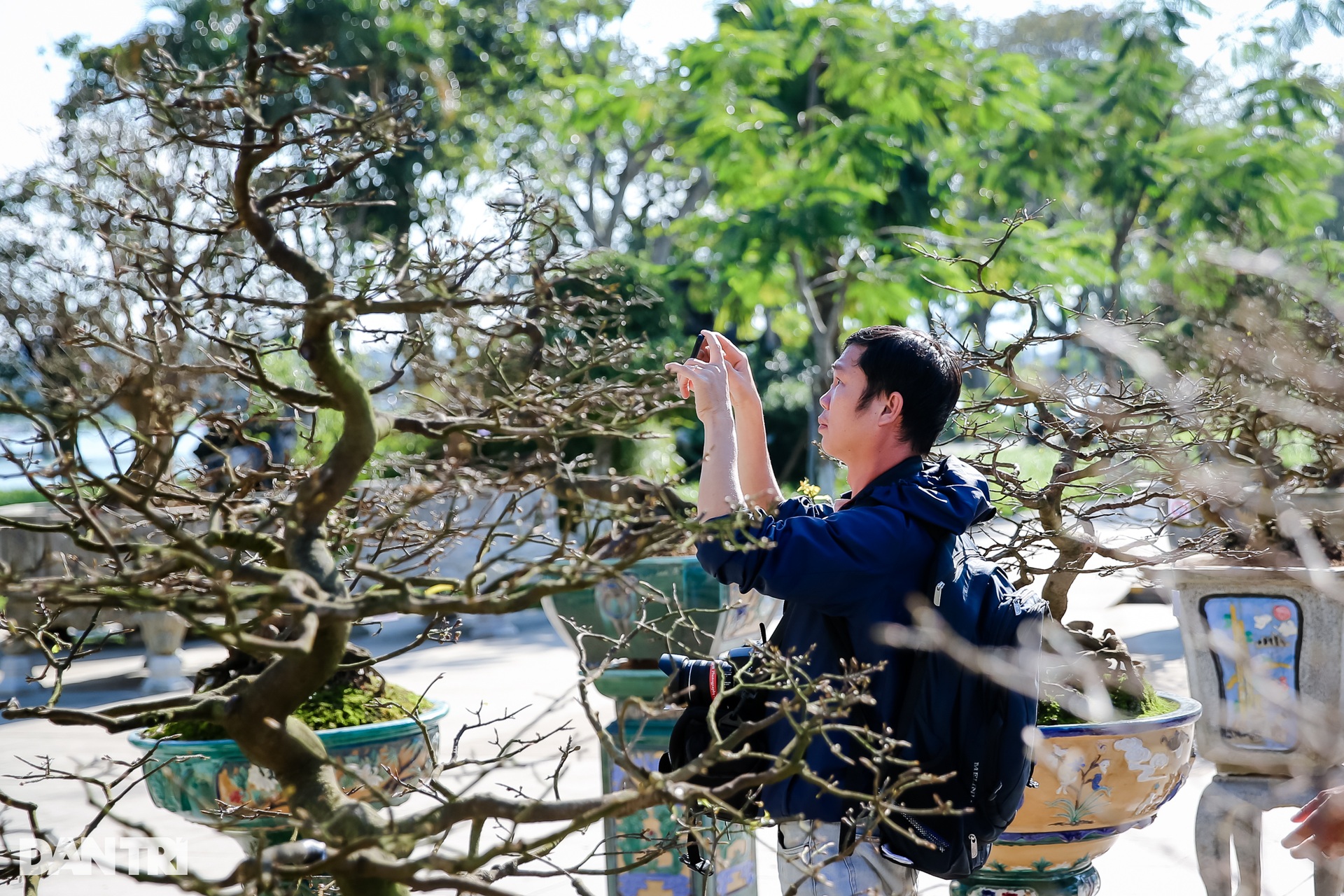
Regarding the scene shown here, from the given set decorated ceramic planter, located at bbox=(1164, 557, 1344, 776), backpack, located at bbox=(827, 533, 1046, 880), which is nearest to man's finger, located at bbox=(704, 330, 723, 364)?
backpack, located at bbox=(827, 533, 1046, 880)

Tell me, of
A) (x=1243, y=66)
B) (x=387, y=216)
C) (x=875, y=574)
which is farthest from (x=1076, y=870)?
(x=387, y=216)

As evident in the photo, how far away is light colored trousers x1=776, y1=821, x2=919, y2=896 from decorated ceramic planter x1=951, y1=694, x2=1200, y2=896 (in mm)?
524

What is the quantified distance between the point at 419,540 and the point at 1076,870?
5.32 feet

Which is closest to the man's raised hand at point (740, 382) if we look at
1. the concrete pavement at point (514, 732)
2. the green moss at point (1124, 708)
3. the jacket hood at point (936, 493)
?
the jacket hood at point (936, 493)

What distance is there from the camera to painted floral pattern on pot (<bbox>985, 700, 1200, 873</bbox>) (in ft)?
7.99

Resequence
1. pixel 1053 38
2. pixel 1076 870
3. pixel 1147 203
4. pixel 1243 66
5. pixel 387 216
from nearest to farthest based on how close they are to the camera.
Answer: pixel 1076 870 → pixel 1243 66 → pixel 1147 203 → pixel 387 216 → pixel 1053 38

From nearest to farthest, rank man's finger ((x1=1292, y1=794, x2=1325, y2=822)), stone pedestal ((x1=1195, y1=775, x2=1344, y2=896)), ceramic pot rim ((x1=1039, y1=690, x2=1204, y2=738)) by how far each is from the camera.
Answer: man's finger ((x1=1292, y1=794, x2=1325, y2=822))
ceramic pot rim ((x1=1039, y1=690, x2=1204, y2=738))
stone pedestal ((x1=1195, y1=775, x2=1344, y2=896))

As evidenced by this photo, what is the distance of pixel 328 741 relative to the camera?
2.48 metres

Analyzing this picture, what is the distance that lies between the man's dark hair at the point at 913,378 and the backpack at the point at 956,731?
22cm

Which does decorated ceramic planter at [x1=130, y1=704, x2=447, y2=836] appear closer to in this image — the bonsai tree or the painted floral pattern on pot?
the bonsai tree

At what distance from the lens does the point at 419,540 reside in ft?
7.16

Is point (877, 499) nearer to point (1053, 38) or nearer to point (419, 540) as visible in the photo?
point (419, 540)

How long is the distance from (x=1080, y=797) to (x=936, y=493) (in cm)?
92

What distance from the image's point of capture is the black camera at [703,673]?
2010 millimetres
